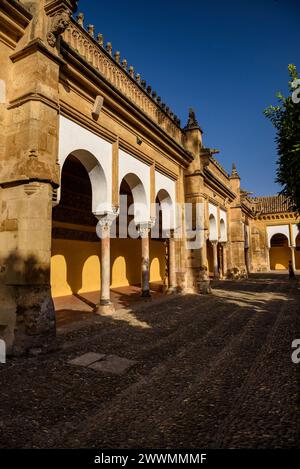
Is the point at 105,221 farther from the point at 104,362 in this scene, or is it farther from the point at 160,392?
the point at 160,392

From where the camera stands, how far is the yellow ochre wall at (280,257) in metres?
34.6

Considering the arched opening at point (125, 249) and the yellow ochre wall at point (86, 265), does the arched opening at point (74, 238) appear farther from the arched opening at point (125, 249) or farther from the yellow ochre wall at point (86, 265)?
the arched opening at point (125, 249)

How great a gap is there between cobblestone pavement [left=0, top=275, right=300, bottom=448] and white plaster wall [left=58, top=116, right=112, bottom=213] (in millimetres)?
3873

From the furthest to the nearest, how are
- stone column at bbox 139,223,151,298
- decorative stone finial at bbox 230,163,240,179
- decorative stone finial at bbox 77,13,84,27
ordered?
decorative stone finial at bbox 230,163,240,179 → stone column at bbox 139,223,151,298 → decorative stone finial at bbox 77,13,84,27

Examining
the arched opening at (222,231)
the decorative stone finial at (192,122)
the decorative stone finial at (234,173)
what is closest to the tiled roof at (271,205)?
the decorative stone finial at (234,173)

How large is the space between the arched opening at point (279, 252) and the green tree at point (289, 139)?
25.3m

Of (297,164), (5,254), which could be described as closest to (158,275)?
(297,164)

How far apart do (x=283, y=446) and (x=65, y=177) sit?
453 inches

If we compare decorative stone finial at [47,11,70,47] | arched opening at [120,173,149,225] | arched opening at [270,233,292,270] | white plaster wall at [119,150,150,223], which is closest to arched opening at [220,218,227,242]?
white plaster wall at [119,150,150,223]

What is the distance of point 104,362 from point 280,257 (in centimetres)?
3445

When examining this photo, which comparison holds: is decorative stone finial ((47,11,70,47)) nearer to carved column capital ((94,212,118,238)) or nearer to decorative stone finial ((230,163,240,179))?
carved column capital ((94,212,118,238))

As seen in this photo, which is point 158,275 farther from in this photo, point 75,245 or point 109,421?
point 109,421

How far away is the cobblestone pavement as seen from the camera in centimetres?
268

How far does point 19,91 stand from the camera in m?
5.72
